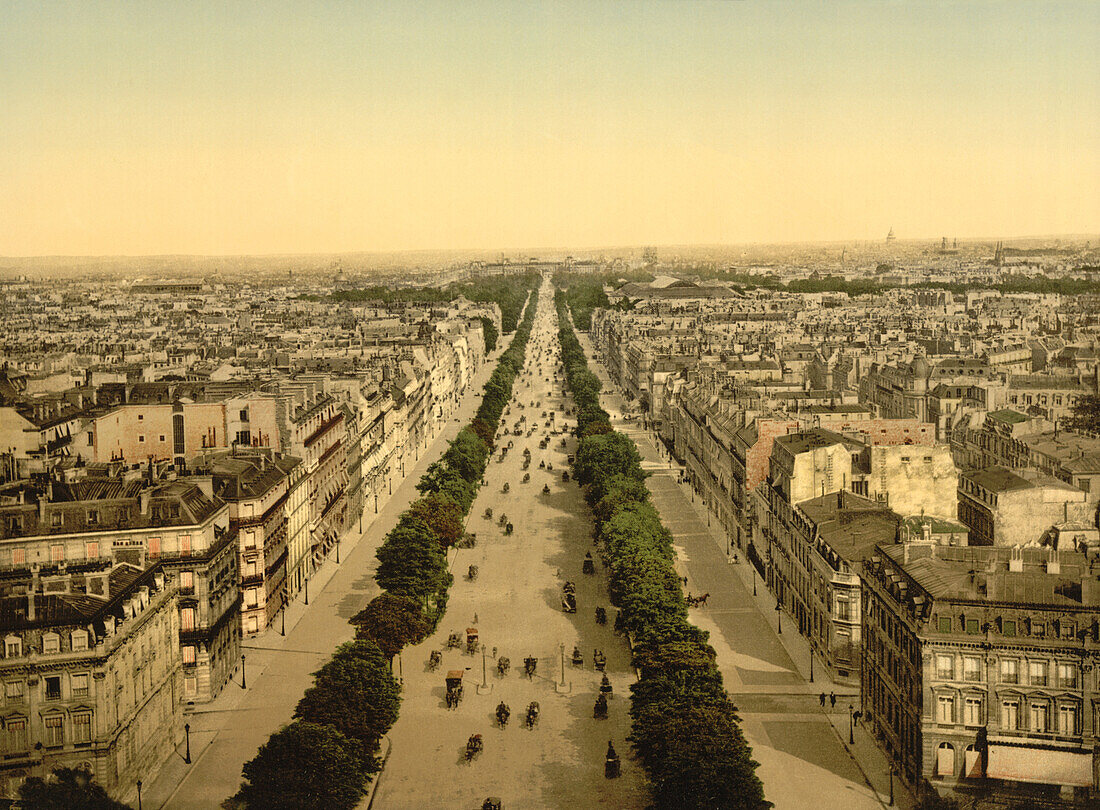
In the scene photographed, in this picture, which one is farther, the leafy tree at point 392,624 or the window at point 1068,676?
the leafy tree at point 392,624

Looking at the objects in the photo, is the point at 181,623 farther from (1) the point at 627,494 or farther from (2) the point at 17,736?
(1) the point at 627,494

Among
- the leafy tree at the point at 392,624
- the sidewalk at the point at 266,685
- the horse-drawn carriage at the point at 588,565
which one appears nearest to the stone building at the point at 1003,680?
the leafy tree at the point at 392,624

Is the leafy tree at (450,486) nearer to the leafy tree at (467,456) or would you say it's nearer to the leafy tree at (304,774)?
the leafy tree at (467,456)

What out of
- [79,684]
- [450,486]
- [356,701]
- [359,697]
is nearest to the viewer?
[79,684]

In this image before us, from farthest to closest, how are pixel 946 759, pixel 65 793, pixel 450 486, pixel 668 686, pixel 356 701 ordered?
pixel 450 486 → pixel 668 686 → pixel 356 701 → pixel 946 759 → pixel 65 793

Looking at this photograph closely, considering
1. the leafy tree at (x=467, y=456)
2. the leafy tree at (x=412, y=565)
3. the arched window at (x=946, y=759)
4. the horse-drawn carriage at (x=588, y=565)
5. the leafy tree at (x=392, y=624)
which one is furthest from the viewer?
the leafy tree at (x=467, y=456)

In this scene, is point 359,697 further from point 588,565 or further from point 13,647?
point 588,565

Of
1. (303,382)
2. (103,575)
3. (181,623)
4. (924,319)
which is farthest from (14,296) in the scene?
(924,319)

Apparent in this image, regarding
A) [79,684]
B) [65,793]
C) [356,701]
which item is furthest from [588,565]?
[65,793]
